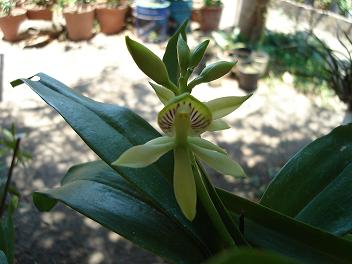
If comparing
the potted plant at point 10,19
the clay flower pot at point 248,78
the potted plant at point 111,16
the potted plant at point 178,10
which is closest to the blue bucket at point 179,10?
the potted plant at point 178,10

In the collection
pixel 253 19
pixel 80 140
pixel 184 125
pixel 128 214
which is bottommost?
pixel 80 140

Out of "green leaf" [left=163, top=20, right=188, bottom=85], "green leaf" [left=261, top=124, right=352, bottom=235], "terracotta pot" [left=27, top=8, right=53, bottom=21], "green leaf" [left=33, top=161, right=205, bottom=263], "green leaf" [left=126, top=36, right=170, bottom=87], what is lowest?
"terracotta pot" [left=27, top=8, right=53, bottom=21]

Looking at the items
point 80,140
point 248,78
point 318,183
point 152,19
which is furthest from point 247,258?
point 152,19

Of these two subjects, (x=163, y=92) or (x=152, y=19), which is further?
(x=152, y=19)

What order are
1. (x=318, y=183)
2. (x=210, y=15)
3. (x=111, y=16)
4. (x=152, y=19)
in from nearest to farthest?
(x=318, y=183) → (x=152, y=19) → (x=111, y=16) → (x=210, y=15)

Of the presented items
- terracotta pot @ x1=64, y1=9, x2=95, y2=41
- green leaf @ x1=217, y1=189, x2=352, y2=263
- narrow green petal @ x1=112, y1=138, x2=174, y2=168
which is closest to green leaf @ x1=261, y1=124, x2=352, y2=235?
green leaf @ x1=217, y1=189, x2=352, y2=263

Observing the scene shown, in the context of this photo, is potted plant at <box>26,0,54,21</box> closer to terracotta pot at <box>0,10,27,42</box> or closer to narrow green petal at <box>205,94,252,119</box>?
terracotta pot at <box>0,10,27,42</box>

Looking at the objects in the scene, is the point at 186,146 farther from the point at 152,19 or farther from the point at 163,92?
the point at 152,19

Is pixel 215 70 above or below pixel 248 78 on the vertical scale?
above
